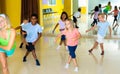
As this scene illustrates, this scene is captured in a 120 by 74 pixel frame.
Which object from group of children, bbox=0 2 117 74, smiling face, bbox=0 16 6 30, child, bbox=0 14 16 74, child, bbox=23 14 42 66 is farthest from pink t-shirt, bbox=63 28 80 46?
smiling face, bbox=0 16 6 30

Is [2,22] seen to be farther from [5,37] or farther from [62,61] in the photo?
[62,61]

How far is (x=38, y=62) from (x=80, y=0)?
1421 centimetres

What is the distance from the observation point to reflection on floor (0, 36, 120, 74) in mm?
6230

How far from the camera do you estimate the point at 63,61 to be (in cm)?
718

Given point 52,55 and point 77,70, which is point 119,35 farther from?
point 77,70

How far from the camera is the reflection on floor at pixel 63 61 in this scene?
245 inches

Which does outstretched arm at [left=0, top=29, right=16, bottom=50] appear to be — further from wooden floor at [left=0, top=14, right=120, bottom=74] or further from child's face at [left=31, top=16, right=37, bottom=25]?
child's face at [left=31, top=16, right=37, bottom=25]

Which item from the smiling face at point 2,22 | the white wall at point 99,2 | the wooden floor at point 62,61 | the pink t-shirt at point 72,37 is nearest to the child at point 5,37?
the smiling face at point 2,22

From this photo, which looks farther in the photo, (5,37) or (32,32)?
(32,32)

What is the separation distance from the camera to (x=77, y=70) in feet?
20.4

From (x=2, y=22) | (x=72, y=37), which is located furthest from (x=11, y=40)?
(x=72, y=37)

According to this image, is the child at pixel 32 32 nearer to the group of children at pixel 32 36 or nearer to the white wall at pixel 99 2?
the group of children at pixel 32 36

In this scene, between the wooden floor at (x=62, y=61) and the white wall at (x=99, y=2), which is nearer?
the wooden floor at (x=62, y=61)

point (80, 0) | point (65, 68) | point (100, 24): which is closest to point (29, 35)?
point (65, 68)
